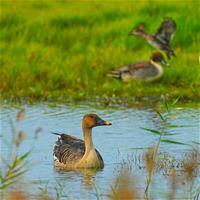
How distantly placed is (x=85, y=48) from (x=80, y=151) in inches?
203

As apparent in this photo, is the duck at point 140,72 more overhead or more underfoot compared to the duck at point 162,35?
more underfoot

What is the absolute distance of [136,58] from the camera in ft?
47.9

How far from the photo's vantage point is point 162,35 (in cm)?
1428

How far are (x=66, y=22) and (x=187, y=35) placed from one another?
2082 mm

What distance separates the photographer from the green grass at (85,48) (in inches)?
517

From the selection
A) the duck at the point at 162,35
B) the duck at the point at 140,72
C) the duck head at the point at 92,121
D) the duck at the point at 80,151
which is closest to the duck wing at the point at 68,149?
the duck at the point at 80,151

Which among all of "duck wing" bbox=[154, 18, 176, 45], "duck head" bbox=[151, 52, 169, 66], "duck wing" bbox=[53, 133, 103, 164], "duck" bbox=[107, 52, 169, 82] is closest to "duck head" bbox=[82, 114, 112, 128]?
"duck wing" bbox=[53, 133, 103, 164]

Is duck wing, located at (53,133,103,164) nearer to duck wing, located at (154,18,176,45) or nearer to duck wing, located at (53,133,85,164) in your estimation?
duck wing, located at (53,133,85,164)

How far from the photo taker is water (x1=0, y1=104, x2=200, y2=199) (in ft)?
27.3

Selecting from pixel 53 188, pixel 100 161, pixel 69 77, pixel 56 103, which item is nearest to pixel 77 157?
pixel 100 161

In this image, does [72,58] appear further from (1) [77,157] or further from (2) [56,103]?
(1) [77,157]

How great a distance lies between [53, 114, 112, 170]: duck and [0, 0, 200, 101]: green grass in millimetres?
2859

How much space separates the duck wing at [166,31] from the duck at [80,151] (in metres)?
4.54

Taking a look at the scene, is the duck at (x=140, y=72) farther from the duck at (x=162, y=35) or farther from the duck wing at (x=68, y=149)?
the duck wing at (x=68, y=149)
